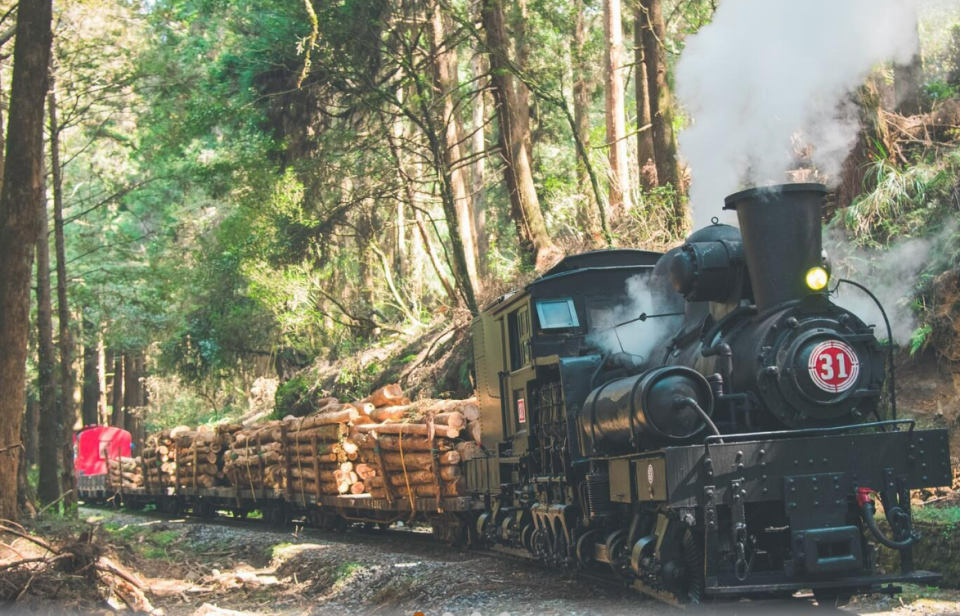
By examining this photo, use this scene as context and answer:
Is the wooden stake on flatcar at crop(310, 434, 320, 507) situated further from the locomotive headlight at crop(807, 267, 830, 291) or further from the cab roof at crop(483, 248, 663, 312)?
the locomotive headlight at crop(807, 267, 830, 291)

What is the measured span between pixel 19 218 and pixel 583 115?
21.5 meters

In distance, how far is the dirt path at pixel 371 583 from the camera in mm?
8086

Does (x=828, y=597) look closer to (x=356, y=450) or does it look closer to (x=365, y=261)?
(x=356, y=450)

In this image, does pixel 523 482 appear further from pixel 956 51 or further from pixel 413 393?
pixel 956 51

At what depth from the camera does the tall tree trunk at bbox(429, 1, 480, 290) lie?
21.1 meters

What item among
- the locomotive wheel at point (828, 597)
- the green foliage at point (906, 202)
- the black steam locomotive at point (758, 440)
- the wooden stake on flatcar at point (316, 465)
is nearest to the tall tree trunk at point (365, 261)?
the wooden stake on flatcar at point (316, 465)

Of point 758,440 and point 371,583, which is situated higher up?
point 758,440

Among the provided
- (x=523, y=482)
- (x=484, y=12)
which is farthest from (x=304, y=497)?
(x=484, y=12)

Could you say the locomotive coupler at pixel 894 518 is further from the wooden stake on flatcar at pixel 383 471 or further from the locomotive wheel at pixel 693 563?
the wooden stake on flatcar at pixel 383 471

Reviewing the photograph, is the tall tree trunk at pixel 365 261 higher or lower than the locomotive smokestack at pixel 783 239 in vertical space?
higher

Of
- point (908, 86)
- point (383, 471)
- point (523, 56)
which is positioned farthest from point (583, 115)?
point (383, 471)

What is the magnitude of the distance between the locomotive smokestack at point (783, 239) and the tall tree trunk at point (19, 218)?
8.97 metres

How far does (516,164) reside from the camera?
19.5 m

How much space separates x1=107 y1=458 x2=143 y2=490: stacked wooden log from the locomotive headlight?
24004mm
